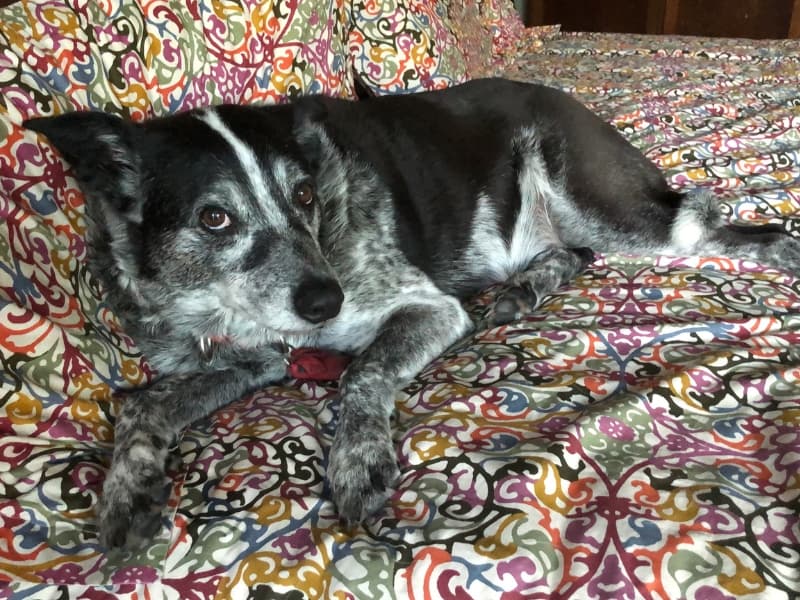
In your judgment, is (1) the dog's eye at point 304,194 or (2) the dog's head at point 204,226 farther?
(1) the dog's eye at point 304,194

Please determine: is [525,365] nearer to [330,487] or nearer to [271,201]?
[330,487]

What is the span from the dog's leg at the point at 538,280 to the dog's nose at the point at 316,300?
0.51 meters

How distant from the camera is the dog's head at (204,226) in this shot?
141 cm

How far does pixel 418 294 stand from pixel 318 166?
1.45 feet

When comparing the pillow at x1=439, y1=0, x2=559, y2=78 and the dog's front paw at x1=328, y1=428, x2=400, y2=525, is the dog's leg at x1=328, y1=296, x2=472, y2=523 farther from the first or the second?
the pillow at x1=439, y1=0, x2=559, y2=78

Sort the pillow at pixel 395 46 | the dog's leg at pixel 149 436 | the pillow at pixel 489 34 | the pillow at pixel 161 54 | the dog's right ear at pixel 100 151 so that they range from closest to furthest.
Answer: the dog's leg at pixel 149 436 < the dog's right ear at pixel 100 151 < the pillow at pixel 161 54 < the pillow at pixel 395 46 < the pillow at pixel 489 34

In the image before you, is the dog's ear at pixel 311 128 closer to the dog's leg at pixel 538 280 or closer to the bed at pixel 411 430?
the bed at pixel 411 430

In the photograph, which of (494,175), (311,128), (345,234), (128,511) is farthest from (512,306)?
(128,511)

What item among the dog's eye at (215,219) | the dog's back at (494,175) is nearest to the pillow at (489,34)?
the dog's back at (494,175)

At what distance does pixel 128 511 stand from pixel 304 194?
86 centimetres

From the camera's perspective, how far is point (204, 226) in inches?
57.2

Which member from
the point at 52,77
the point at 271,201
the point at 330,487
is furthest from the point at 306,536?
the point at 52,77

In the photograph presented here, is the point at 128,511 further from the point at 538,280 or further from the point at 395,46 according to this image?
the point at 395,46

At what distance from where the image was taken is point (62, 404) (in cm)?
116
